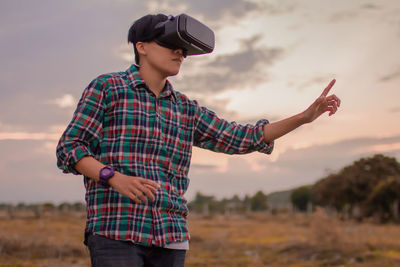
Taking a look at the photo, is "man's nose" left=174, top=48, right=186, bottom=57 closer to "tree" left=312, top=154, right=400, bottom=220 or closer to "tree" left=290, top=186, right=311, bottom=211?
"tree" left=312, top=154, right=400, bottom=220

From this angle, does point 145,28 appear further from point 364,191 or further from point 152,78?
point 364,191

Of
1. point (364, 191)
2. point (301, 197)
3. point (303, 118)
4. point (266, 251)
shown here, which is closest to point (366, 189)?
point (364, 191)

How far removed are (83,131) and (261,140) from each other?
937 mm

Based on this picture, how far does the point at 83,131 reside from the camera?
195cm

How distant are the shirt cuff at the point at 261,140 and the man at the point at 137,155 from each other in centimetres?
35

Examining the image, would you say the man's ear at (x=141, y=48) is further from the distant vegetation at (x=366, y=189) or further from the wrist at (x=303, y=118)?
the distant vegetation at (x=366, y=189)

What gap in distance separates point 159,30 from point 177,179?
690 mm

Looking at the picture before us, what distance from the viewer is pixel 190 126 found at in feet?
7.54

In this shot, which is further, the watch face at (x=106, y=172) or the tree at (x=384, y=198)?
the tree at (x=384, y=198)

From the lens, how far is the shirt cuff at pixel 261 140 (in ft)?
7.97

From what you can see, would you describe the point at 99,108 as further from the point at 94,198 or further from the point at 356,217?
the point at 356,217

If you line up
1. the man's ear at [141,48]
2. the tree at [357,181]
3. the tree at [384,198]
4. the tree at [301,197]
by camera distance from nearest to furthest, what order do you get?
the man's ear at [141,48] → the tree at [384,198] → the tree at [357,181] → the tree at [301,197]

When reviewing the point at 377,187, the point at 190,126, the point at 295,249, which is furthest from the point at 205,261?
the point at 377,187

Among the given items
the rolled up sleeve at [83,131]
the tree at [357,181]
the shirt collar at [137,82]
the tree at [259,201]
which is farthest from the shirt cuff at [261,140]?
the tree at [259,201]
